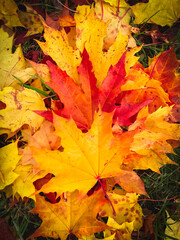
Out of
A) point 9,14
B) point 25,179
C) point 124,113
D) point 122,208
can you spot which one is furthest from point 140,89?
point 9,14

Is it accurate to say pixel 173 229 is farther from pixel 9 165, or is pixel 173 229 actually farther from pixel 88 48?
pixel 88 48

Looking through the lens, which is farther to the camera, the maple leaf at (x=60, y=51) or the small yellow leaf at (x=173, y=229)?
the small yellow leaf at (x=173, y=229)

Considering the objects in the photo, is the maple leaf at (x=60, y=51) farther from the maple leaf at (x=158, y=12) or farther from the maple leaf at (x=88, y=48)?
the maple leaf at (x=158, y=12)

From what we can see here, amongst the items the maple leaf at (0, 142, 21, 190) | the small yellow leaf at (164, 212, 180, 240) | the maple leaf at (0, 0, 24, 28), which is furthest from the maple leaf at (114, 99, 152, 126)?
the maple leaf at (0, 0, 24, 28)

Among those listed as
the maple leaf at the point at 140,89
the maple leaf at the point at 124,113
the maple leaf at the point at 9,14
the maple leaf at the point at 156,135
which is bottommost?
the maple leaf at the point at 156,135

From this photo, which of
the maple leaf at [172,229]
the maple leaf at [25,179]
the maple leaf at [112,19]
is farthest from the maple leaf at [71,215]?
the maple leaf at [112,19]

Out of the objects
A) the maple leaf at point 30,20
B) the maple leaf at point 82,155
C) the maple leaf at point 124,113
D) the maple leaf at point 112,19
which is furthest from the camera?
the maple leaf at point 30,20
